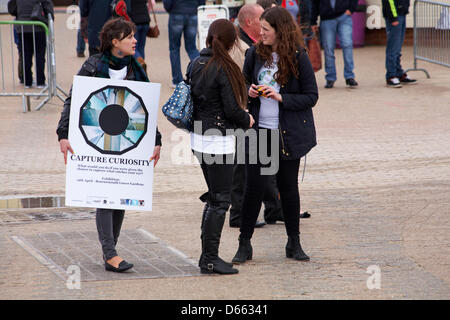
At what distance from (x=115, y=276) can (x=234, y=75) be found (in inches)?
62.6

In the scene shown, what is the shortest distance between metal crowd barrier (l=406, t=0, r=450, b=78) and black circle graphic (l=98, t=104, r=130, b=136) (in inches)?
365

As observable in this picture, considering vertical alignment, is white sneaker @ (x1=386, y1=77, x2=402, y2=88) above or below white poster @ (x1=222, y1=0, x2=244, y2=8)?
below

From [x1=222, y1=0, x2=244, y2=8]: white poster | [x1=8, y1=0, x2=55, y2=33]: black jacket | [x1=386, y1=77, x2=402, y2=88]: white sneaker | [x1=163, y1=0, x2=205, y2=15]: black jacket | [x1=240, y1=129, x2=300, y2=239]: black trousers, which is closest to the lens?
[x1=240, y1=129, x2=300, y2=239]: black trousers

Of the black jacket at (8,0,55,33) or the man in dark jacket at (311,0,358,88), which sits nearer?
the black jacket at (8,0,55,33)

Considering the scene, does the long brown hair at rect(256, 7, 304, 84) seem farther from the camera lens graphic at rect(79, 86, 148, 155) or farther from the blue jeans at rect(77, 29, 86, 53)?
the blue jeans at rect(77, 29, 86, 53)

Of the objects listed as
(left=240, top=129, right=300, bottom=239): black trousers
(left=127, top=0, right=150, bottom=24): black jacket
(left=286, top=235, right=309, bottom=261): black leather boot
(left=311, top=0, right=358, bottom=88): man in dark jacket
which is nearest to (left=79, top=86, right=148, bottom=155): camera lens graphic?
(left=240, top=129, right=300, bottom=239): black trousers

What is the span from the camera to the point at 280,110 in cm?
619

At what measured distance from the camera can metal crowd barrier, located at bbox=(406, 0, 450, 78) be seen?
1425cm

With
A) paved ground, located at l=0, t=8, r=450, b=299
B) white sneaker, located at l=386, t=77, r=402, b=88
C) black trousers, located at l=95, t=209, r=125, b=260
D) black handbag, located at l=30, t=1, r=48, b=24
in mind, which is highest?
black handbag, located at l=30, t=1, r=48, b=24

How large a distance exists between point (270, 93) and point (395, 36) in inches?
337

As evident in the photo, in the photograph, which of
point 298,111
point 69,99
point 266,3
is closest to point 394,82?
point 266,3

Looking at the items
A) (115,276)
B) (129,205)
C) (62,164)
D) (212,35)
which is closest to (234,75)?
(212,35)

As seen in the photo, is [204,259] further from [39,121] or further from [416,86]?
[416,86]

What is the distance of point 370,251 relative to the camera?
6.55 m
